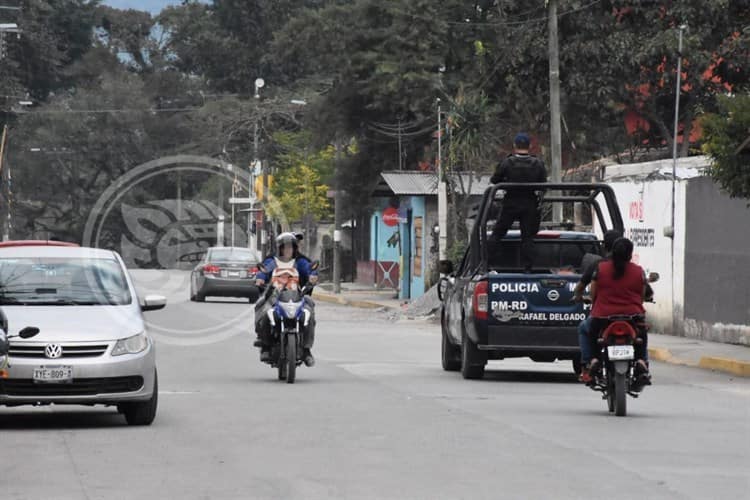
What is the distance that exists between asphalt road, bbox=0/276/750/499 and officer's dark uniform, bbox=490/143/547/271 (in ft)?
6.62

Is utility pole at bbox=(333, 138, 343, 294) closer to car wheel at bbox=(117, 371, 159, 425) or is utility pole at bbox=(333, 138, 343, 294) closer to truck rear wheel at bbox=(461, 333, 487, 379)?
truck rear wheel at bbox=(461, 333, 487, 379)

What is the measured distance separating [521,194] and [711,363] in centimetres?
550

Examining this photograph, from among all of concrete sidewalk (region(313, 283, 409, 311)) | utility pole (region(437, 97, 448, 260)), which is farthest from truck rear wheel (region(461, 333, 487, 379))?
concrete sidewalk (region(313, 283, 409, 311))

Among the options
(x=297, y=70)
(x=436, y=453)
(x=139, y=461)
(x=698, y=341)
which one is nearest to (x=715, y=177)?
(x=698, y=341)

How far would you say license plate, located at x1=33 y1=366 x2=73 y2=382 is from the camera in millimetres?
13375

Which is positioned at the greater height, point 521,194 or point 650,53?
point 650,53

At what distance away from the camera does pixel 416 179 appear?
171ft

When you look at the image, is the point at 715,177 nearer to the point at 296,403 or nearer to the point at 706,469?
the point at 296,403

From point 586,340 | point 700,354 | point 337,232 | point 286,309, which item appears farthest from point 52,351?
point 337,232

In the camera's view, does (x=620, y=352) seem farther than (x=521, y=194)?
No

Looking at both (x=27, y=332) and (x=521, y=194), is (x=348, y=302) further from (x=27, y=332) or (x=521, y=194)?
(x=27, y=332)

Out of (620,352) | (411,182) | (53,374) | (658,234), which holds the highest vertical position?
(411,182)

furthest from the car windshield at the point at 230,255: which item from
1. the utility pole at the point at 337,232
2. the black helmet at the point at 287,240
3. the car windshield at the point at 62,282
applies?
the car windshield at the point at 62,282

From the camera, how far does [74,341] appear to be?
44.3 ft
